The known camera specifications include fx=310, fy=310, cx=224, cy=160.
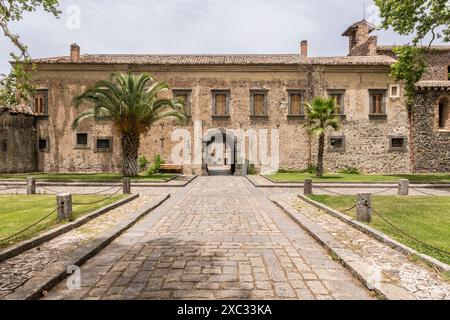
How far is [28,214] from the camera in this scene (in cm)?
755

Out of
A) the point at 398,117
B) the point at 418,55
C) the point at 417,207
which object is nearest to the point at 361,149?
the point at 398,117

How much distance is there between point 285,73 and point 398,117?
366 inches

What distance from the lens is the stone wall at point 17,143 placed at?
20859 millimetres

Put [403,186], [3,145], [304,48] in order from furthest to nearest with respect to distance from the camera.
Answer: [304,48] < [3,145] < [403,186]

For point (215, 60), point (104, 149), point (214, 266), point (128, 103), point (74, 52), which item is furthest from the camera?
point (215, 60)

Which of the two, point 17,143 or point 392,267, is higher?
point 17,143

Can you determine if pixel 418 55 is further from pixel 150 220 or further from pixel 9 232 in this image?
pixel 9 232

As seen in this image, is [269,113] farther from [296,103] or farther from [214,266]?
[214,266]

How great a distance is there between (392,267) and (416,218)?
12.3 feet

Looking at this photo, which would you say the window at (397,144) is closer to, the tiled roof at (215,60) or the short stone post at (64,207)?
the tiled roof at (215,60)

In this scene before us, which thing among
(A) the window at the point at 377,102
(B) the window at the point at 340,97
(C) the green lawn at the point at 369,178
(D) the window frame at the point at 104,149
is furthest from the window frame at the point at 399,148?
(D) the window frame at the point at 104,149

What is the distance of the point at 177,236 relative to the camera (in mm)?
6070

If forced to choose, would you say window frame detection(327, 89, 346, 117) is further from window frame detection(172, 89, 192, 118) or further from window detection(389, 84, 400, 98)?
window frame detection(172, 89, 192, 118)

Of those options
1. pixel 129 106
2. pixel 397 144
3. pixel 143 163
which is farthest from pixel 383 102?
pixel 143 163
